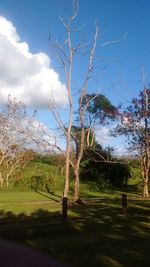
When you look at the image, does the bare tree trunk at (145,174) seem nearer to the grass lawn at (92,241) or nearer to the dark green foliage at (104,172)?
the dark green foliage at (104,172)

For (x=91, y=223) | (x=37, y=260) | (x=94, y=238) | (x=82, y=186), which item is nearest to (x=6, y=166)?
(x=82, y=186)

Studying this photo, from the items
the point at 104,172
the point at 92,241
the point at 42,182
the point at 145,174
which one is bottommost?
the point at 92,241

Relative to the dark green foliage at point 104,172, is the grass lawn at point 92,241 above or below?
below

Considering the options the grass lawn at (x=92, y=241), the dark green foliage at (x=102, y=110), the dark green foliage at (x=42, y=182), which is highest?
the dark green foliage at (x=102, y=110)

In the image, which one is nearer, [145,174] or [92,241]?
[92,241]

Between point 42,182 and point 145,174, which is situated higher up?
point 145,174

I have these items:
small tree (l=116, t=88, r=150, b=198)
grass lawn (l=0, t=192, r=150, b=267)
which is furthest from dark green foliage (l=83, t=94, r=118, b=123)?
grass lawn (l=0, t=192, r=150, b=267)

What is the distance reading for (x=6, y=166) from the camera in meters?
38.4

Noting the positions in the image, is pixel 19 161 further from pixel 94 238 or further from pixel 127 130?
pixel 94 238

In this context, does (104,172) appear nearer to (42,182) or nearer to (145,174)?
(42,182)

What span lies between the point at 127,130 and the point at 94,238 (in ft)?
81.0

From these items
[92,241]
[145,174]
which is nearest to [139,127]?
[145,174]

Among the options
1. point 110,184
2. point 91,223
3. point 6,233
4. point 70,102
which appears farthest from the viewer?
point 110,184

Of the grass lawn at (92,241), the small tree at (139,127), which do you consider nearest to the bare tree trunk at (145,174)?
the small tree at (139,127)
